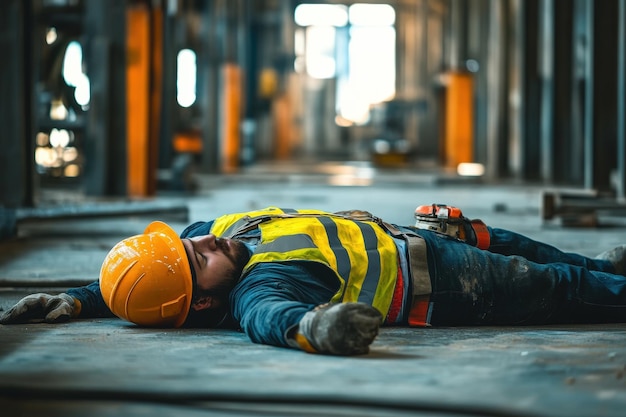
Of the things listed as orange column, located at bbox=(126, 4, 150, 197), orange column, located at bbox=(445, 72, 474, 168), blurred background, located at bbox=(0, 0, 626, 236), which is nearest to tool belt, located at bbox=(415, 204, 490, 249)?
blurred background, located at bbox=(0, 0, 626, 236)

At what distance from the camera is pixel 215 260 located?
10.7ft

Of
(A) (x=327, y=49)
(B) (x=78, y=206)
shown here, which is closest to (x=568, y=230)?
(B) (x=78, y=206)

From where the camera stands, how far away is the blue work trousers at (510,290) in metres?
3.37

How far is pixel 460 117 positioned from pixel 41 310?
742 inches

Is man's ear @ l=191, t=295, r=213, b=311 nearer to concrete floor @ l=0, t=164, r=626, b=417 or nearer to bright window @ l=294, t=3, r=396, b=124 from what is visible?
concrete floor @ l=0, t=164, r=626, b=417

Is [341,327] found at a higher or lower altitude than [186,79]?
lower

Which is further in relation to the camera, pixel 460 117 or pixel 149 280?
pixel 460 117

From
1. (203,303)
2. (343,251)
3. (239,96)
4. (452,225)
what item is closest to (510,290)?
(452,225)

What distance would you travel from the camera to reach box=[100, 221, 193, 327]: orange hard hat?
3.17 meters

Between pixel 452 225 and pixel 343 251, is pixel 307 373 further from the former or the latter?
pixel 452 225

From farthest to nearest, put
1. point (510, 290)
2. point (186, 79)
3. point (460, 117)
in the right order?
point (460, 117), point (186, 79), point (510, 290)

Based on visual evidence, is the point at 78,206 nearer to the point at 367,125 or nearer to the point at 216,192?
the point at 216,192

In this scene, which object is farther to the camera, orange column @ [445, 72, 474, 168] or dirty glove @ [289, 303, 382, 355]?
orange column @ [445, 72, 474, 168]

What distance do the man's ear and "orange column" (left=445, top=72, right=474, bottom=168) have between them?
61.3 feet
